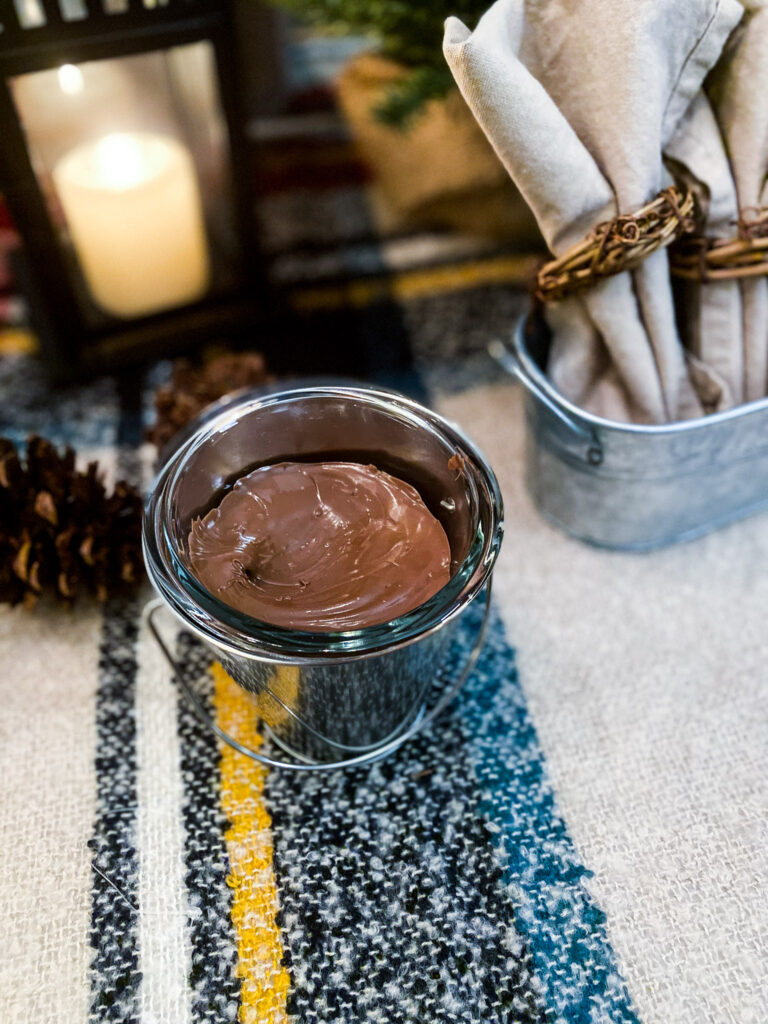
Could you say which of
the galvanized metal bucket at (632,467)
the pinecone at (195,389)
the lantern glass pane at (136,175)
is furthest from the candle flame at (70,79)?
the galvanized metal bucket at (632,467)

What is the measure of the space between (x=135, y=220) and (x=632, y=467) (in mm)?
349

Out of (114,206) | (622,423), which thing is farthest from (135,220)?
(622,423)

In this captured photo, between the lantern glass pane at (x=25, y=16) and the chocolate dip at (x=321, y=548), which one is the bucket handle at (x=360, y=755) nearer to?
the chocolate dip at (x=321, y=548)

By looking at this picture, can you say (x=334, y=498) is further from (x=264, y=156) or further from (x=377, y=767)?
(x=264, y=156)

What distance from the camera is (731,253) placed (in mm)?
399

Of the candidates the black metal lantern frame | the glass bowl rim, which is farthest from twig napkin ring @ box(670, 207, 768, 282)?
the black metal lantern frame

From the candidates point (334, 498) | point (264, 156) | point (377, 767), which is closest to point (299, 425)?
point (334, 498)

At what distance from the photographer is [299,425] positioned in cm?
39

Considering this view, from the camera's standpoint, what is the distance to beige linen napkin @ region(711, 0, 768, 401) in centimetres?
38

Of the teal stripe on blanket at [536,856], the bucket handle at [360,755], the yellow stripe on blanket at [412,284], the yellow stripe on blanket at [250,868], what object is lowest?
the teal stripe on blanket at [536,856]

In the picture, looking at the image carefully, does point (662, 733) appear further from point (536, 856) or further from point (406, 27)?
point (406, 27)

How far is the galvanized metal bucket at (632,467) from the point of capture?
0.42 meters

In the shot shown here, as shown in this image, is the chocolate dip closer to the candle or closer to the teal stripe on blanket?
the teal stripe on blanket

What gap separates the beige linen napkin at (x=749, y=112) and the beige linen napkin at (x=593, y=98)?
0.05 feet
